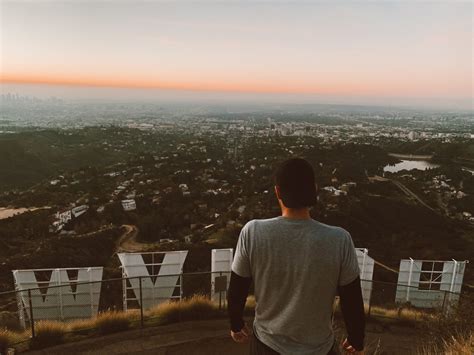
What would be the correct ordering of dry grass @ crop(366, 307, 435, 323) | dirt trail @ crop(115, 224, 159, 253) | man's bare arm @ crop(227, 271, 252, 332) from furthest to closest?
dirt trail @ crop(115, 224, 159, 253) → dry grass @ crop(366, 307, 435, 323) → man's bare arm @ crop(227, 271, 252, 332)

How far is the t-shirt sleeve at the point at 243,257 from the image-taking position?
4.91 feet

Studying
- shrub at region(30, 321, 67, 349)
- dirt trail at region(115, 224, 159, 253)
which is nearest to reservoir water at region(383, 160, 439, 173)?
dirt trail at region(115, 224, 159, 253)

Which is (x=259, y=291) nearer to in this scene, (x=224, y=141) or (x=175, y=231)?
(x=175, y=231)

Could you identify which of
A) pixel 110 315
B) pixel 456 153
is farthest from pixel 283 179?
pixel 456 153

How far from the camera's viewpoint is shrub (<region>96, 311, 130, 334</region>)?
4293 millimetres

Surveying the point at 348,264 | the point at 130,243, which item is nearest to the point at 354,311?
the point at 348,264

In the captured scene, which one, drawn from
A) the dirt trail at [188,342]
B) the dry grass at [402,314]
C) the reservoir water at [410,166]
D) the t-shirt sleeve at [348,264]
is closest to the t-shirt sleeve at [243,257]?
the t-shirt sleeve at [348,264]

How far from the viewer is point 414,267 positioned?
6.51 metres

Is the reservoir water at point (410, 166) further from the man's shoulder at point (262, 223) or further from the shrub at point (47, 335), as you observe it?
the man's shoulder at point (262, 223)

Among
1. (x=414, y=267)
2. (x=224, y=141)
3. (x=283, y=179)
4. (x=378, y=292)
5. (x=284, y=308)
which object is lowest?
(x=224, y=141)

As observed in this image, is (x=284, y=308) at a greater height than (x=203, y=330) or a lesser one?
greater

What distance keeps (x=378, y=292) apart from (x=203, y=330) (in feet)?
11.2

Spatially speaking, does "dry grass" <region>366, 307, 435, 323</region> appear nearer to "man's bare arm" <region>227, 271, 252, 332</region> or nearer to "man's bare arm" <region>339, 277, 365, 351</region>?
"man's bare arm" <region>339, 277, 365, 351</region>

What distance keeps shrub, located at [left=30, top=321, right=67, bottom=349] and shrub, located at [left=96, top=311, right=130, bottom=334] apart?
1.18ft
